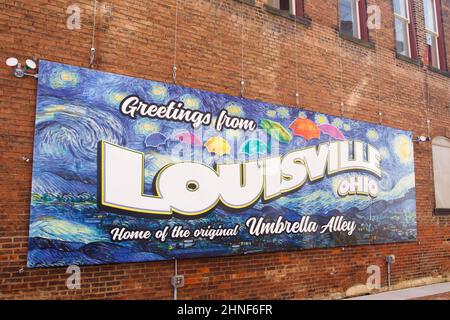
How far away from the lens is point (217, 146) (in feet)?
23.0

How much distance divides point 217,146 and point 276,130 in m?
1.38

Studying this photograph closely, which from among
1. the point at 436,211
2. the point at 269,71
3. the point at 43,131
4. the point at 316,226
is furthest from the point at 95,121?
the point at 436,211

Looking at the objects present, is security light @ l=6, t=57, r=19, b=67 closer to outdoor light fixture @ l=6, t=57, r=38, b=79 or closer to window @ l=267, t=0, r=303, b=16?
outdoor light fixture @ l=6, t=57, r=38, b=79

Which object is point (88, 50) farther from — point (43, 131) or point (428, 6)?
point (428, 6)

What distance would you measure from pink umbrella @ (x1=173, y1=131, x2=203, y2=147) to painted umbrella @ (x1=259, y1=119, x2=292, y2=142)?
140 cm

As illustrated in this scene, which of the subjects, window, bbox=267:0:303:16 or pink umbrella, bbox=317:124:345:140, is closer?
pink umbrella, bbox=317:124:345:140

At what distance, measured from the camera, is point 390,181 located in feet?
31.3

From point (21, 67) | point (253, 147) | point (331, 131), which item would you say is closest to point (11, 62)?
point (21, 67)

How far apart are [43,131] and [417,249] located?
877cm

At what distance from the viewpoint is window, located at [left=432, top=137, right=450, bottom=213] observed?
10.8 metres

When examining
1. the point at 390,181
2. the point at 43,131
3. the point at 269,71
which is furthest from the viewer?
the point at 390,181

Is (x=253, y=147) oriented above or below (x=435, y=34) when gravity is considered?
below

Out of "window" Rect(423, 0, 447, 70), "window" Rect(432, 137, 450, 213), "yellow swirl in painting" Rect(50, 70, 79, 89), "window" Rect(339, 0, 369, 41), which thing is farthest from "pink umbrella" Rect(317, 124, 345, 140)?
"window" Rect(423, 0, 447, 70)

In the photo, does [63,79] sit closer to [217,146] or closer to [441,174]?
[217,146]
